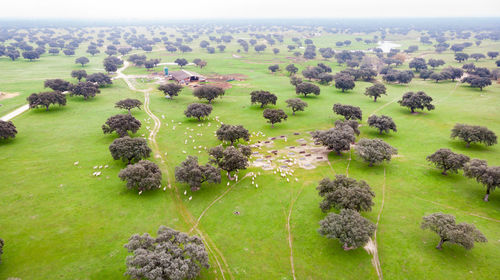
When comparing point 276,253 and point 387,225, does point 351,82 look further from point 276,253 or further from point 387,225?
point 276,253

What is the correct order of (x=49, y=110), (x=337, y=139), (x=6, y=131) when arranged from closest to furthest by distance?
(x=337, y=139) → (x=6, y=131) → (x=49, y=110)

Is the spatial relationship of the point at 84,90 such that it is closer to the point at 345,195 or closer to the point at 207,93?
the point at 207,93

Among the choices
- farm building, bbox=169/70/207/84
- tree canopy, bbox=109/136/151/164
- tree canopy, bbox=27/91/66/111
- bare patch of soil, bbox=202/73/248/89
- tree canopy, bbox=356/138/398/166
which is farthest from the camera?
bare patch of soil, bbox=202/73/248/89

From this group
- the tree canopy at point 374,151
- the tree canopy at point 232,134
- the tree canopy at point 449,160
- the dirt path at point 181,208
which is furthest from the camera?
the tree canopy at point 232,134

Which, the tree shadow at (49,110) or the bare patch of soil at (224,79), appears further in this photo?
the bare patch of soil at (224,79)

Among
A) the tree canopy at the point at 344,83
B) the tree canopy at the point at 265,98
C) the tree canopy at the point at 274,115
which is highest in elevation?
the tree canopy at the point at 344,83

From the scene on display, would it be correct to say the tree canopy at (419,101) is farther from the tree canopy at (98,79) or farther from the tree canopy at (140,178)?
the tree canopy at (98,79)

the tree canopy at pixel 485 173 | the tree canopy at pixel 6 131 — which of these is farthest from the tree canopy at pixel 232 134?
the tree canopy at pixel 6 131

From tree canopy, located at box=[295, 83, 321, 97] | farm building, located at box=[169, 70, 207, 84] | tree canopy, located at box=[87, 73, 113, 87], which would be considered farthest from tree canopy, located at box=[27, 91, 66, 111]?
tree canopy, located at box=[295, 83, 321, 97]

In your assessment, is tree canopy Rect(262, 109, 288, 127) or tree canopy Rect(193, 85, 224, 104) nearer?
tree canopy Rect(262, 109, 288, 127)

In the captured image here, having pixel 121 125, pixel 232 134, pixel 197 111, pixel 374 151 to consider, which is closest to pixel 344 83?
pixel 374 151

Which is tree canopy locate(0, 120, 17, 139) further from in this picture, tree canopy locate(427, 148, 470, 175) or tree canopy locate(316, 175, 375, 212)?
tree canopy locate(427, 148, 470, 175)

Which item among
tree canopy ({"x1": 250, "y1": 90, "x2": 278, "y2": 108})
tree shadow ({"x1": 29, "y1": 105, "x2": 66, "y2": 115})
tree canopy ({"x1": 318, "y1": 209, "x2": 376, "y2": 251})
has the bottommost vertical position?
tree canopy ({"x1": 318, "y1": 209, "x2": 376, "y2": 251})

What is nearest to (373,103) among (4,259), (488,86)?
(488,86)
